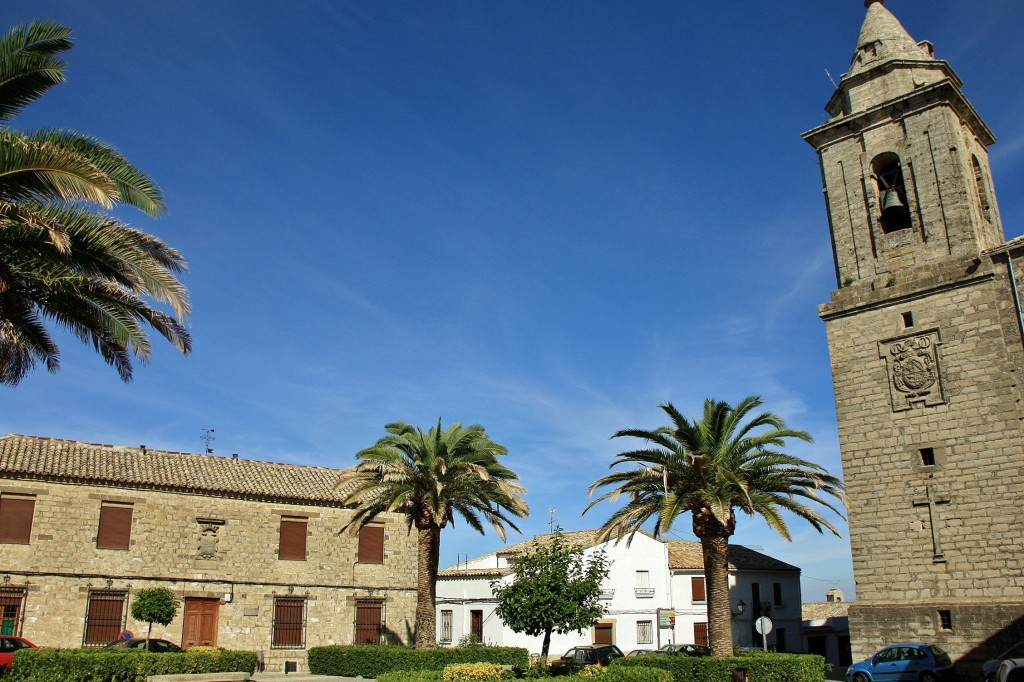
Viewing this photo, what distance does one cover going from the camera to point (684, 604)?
124 feet

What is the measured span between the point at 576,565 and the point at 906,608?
8173mm

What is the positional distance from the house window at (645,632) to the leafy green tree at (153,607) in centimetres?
2089

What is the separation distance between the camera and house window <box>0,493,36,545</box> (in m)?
25.0

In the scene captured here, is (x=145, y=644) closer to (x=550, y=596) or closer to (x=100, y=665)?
(x=100, y=665)

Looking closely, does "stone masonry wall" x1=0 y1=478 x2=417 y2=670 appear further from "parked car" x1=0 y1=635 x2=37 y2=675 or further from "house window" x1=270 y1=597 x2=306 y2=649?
"parked car" x1=0 y1=635 x2=37 y2=675

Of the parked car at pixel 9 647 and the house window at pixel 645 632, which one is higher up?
the parked car at pixel 9 647

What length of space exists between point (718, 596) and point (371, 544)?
1644 centimetres

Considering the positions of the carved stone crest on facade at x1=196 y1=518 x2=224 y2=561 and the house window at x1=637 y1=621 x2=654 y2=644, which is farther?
the house window at x1=637 y1=621 x2=654 y2=644

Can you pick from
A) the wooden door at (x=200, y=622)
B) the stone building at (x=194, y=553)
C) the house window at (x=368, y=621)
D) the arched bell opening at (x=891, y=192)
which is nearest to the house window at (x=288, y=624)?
the stone building at (x=194, y=553)

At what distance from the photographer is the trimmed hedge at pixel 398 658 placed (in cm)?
2229

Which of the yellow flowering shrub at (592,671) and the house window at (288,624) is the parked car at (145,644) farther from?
the yellow flowering shrub at (592,671)

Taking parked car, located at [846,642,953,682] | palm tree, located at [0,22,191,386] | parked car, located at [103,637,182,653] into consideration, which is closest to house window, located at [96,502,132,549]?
parked car, located at [103,637,182,653]

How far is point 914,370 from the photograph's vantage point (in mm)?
20812

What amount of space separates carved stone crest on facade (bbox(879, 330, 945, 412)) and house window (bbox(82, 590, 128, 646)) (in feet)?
80.3
